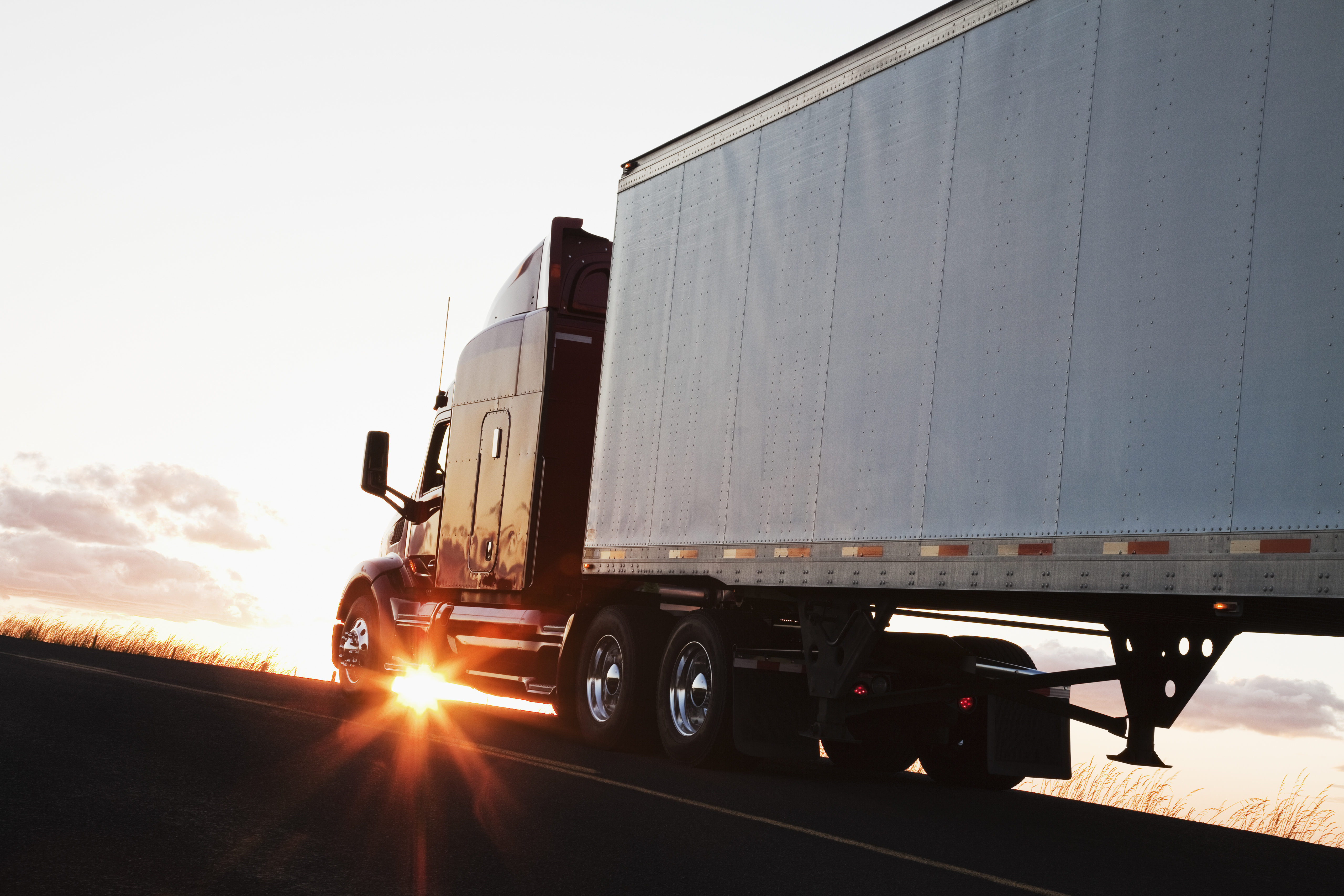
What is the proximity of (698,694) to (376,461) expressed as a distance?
570 centimetres

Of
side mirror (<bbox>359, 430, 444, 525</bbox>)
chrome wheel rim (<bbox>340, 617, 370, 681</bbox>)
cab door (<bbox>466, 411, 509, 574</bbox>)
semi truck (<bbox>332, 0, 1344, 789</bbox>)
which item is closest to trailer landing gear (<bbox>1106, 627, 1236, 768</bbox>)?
semi truck (<bbox>332, 0, 1344, 789</bbox>)

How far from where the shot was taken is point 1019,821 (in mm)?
7902

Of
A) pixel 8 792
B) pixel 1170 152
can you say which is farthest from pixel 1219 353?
pixel 8 792

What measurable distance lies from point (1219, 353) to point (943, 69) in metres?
2.75

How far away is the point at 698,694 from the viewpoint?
371 inches

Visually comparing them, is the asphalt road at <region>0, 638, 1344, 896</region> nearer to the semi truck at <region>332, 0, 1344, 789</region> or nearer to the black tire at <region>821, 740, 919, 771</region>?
the black tire at <region>821, 740, 919, 771</region>

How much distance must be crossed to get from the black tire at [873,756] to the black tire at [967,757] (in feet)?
0.49

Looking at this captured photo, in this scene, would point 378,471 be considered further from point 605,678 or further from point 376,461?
point 605,678

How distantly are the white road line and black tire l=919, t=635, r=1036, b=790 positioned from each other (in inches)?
123

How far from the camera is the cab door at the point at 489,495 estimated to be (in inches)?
488

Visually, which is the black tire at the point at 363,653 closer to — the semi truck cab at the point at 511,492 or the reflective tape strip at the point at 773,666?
the semi truck cab at the point at 511,492

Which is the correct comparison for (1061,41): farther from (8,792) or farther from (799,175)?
(8,792)

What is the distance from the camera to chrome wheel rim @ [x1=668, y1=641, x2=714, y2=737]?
933 centimetres

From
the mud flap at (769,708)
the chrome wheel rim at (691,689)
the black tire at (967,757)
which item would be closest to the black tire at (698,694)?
the chrome wheel rim at (691,689)
